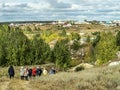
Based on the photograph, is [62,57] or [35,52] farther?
→ [62,57]

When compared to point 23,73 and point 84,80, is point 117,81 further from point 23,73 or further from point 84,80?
point 23,73

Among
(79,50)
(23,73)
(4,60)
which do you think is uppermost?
(23,73)

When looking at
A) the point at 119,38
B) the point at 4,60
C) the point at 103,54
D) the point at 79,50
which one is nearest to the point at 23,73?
the point at 103,54

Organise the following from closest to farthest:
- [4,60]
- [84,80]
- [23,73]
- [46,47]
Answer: [84,80], [23,73], [4,60], [46,47]

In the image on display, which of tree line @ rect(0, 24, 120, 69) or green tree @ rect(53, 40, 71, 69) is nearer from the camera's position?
tree line @ rect(0, 24, 120, 69)

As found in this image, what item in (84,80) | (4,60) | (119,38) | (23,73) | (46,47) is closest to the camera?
(84,80)

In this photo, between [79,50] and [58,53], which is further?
[79,50]

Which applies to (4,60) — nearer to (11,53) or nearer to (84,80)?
(11,53)

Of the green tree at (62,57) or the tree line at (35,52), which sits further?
the green tree at (62,57)

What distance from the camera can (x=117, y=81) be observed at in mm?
26047

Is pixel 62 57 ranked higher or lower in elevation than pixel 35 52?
lower

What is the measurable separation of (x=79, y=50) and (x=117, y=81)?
155424 mm

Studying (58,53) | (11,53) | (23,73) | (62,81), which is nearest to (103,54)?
(58,53)

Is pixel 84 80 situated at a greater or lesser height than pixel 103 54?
greater
